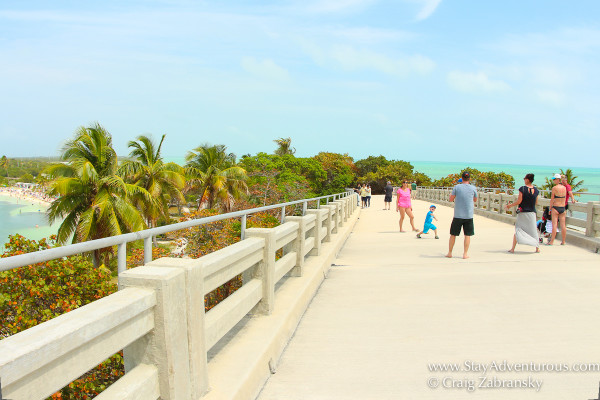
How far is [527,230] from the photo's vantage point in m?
10.9

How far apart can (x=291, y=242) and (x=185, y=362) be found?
4151 millimetres

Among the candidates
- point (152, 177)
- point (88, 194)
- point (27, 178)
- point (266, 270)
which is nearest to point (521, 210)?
point (266, 270)

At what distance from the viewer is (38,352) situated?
6.07 ft

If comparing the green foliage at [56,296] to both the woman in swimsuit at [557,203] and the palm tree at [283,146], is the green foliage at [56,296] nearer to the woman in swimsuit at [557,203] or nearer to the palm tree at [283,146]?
the woman in swimsuit at [557,203]

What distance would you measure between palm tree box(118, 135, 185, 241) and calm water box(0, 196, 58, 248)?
68.2 metres

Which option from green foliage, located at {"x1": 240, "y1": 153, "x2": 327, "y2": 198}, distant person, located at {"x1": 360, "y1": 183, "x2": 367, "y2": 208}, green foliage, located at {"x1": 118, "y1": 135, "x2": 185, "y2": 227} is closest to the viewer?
green foliage, located at {"x1": 118, "y1": 135, "x2": 185, "y2": 227}

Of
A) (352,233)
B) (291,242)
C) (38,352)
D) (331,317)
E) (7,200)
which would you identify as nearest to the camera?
(38,352)

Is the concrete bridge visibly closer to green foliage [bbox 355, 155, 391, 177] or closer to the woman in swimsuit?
the woman in swimsuit

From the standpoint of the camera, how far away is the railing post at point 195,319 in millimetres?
2996

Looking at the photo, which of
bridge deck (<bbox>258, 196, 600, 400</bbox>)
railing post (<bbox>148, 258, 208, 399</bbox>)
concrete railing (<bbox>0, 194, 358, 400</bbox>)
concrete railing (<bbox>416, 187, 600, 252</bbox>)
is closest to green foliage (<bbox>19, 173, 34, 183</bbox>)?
concrete railing (<bbox>416, 187, 600, 252</bbox>)

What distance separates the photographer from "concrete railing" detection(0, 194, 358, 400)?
6.15 ft

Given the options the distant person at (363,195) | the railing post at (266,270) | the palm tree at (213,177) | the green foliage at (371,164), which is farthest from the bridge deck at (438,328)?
the green foliage at (371,164)

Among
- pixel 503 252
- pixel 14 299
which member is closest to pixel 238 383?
pixel 14 299

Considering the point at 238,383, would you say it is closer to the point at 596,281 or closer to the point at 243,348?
the point at 243,348
